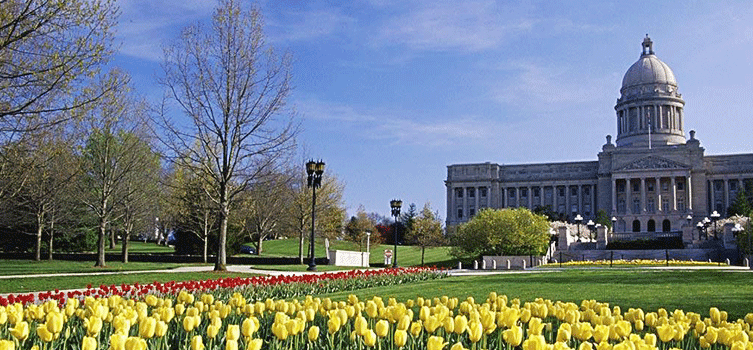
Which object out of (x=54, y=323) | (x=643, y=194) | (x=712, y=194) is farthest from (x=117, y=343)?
(x=712, y=194)

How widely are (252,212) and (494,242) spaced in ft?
A: 59.1

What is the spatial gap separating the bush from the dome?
7736cm

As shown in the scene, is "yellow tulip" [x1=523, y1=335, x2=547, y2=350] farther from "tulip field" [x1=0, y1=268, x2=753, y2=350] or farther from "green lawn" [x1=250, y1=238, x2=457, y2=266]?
"green lawn" [x1=250, y1=238, x2=457, y2=266]

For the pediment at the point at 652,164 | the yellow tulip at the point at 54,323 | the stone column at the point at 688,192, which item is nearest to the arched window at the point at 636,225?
the stone column at the point at 688,192

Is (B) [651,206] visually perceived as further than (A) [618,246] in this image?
Yes

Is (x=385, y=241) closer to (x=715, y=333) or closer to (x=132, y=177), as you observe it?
(x=132, y=177)

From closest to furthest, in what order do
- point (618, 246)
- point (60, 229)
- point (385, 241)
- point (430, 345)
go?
point (430, 345) < point (60, 229) < point (618, 246) < point (385, 241)

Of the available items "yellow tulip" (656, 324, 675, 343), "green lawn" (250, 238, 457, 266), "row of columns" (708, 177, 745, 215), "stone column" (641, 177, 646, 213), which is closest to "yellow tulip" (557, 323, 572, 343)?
"yellow tulip" (656, 324, 675, 343)

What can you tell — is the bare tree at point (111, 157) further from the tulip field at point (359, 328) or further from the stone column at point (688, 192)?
the stone column at point (688, 192)

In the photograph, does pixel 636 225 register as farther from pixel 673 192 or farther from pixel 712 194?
pixel 712 194

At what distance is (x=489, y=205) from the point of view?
118 meters

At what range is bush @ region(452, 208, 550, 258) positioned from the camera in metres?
51.1

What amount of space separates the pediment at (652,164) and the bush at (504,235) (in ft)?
195

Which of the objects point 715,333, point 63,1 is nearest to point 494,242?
point 63,1
